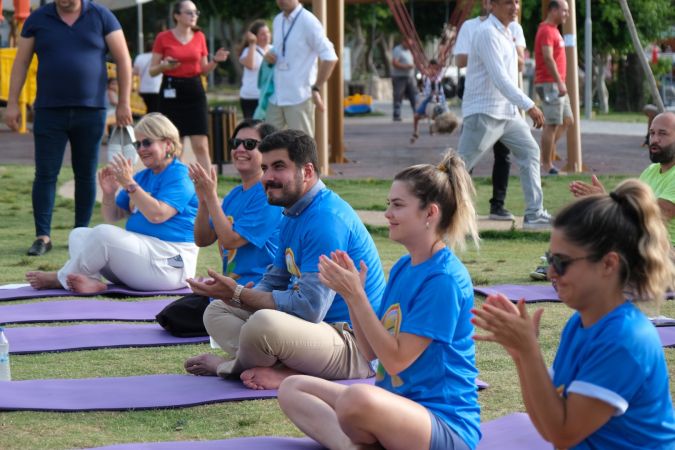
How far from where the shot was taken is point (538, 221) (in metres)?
9.99

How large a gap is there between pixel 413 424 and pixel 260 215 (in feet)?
7.62

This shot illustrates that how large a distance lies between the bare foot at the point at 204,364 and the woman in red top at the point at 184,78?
6.71 metres

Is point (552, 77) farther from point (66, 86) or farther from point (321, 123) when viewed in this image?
point (66, 86)

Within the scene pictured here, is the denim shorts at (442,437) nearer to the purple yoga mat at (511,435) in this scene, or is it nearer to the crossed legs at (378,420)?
the crossed legs at (378,420)

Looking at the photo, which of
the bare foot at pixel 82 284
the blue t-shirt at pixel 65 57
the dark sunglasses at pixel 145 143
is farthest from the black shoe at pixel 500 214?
the dark sunglasses at pixel 145 143

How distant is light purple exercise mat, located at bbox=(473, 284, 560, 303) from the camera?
7.20 metres

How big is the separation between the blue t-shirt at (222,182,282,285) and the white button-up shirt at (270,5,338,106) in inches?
234

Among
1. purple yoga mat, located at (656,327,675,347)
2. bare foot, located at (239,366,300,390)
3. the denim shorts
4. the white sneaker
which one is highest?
the denim shorts

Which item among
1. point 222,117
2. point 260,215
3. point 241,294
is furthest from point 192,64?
point 241,294

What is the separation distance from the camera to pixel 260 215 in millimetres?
5902

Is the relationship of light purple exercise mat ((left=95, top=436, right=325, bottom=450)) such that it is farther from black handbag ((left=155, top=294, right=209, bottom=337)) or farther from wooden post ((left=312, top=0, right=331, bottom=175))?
wooden post ((left=312, top=0, right=331, bottom=175))

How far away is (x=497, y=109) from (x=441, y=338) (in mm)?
6283

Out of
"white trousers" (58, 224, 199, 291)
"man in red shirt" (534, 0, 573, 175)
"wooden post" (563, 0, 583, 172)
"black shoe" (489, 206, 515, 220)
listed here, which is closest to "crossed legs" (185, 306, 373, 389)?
"white trousers" (58, 224, 199, 291)

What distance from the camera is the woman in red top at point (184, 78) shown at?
12.2 m
